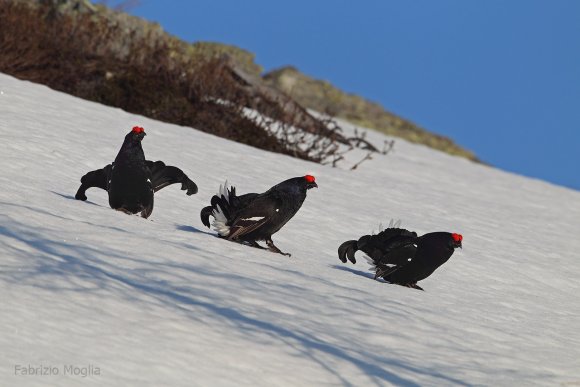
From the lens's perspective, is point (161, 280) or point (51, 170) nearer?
point (161, 280)

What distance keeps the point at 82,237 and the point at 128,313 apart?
4.47 feet

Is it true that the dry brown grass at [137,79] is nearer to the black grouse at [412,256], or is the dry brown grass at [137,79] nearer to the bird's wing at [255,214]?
the black grouse at [412,256]

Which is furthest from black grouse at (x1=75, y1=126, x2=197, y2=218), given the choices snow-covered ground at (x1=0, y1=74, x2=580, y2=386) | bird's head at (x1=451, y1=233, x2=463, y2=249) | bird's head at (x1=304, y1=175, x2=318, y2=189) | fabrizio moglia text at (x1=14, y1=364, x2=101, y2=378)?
fabrizio moglia text at (x1=14, y1=364, x2=101, y2=378)

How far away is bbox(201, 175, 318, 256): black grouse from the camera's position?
23.5ft

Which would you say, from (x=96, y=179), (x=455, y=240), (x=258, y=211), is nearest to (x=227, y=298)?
(x=258, y=211)

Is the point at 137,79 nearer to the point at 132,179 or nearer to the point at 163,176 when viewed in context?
the point at 163,176

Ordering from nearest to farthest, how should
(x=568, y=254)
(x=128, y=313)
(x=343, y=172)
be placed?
(x=128, y=313)
(x=568, y=254)
(x=343, y=172)

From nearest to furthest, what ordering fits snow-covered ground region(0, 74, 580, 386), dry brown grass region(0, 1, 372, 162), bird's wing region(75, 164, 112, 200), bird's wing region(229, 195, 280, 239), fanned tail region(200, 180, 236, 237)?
1. snow-covered ground region(0, 74, 580, 386)
2. bird's wing region(229, 195, 280, 239)
3. fanned tail region(200, 180, 236, 237)
4. bird's wing region(75, 164, 112, 200)
5. dry brown grass region(0, 1, 372, 162)

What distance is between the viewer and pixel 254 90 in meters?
19.2

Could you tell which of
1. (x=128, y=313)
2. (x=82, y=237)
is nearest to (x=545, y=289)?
(x=82, y=237)

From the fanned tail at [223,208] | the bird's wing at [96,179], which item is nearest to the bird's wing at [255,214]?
the fanned tail at [223,208]

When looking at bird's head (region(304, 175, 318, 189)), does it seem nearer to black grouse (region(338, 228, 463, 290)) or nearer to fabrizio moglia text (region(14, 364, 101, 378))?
black grouse (region(338, 228, 463, 290))

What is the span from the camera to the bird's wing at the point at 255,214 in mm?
7145

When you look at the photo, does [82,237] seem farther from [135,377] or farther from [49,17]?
[49,17]
